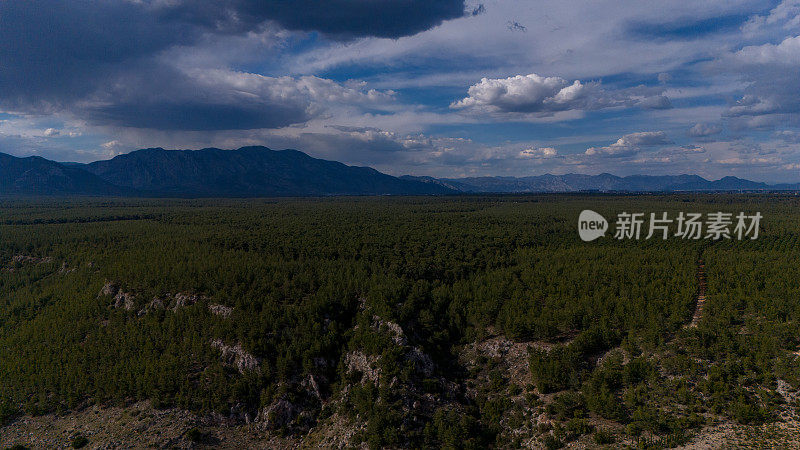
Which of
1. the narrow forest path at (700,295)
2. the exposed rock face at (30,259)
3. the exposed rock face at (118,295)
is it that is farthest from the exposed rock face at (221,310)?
the exposed rock face at (30,259)

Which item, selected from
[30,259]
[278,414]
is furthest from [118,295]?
[30,259]

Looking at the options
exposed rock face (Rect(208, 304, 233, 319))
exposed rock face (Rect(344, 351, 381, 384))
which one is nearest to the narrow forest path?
exposed rock face (Rect(344, 351, 381, 384))

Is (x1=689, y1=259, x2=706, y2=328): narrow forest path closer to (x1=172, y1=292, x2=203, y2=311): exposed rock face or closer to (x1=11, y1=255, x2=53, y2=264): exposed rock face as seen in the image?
(x1=172, y1=292, x2=203, y2=311): exposed rock face

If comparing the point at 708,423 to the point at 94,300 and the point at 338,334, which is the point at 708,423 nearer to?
the point at 338,334

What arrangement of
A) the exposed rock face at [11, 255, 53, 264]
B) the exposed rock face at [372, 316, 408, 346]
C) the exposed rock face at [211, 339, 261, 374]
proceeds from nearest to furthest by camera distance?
the exposed rock face at [211, 339, 261, 374] → the exposed rock face at [372, 316, 408, 346] → the exposed rock face at [11, 255, 53, 264]

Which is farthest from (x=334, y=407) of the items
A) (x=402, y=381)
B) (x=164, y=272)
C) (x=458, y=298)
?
(x=164, y=272)

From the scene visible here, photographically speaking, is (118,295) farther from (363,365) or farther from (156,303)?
(363,365)
